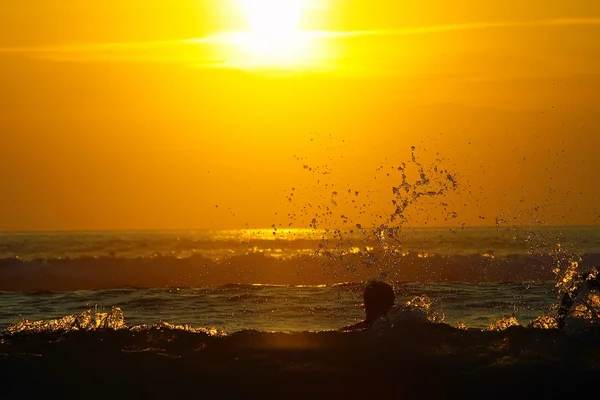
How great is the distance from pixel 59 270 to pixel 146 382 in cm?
3772

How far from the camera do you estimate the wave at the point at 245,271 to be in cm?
4556

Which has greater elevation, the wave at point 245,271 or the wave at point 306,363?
the wave at point 245,271

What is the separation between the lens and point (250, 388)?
1195cm

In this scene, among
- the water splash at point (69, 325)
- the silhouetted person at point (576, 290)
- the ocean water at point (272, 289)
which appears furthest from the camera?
the ocean water at point (272, 289)

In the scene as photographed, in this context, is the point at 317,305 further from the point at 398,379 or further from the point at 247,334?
the point at 398,379

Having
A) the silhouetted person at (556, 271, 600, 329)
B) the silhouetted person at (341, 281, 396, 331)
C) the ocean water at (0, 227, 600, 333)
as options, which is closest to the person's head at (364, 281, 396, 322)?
the silhouetted person at (341, 281, 396, 331)

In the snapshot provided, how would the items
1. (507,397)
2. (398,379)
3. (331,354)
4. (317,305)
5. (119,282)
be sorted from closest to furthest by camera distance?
1. (507,397)
2. (398,379)
3. (331,354)
4. (317,305)
5. (119,282)

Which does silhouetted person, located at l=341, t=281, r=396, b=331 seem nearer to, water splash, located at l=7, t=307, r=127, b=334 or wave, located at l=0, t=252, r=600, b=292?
water splash, located at l=7, t=307, r=127, b=334

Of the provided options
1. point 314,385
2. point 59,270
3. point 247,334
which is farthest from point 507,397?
point 59,270

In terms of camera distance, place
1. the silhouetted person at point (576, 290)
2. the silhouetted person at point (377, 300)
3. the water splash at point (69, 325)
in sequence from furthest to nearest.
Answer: the water splash at point (69, 325)
the silhouetted person at point (377, 300)
the silhouetted person at point (576, 290)

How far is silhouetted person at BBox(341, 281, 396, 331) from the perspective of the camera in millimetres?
14062

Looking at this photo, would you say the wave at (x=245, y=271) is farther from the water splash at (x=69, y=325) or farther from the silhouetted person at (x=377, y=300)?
the silhouetted person at (x=377, y=300)

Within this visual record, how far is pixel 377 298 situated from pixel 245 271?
34.5 m

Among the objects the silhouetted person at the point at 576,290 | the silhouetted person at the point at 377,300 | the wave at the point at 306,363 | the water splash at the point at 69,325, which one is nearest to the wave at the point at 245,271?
the water splash at the point at 69,325
